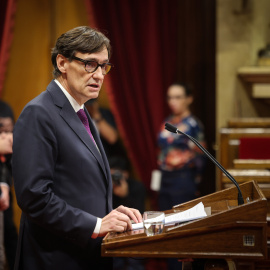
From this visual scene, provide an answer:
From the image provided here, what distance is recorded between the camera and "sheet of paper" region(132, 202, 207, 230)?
1799mm

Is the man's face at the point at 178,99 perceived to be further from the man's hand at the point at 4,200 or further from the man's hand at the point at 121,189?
the man's hand at the point at 4,200

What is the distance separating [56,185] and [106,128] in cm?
313

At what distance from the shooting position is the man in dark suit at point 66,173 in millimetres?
1796

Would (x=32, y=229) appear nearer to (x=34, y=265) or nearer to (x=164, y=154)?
(x=34, y=265)

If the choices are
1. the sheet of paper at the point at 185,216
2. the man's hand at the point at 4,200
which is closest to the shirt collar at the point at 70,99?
the sheet of paper at the point at 185,216

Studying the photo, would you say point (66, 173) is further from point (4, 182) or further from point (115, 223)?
point (4, 182)

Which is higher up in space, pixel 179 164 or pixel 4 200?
pixel 4 200

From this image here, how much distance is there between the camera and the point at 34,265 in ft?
6.23

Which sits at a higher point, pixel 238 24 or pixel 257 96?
pixel 238 24

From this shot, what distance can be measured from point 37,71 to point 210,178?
79.1 inches

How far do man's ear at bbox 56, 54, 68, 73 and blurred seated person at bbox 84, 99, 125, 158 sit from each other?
2.83m

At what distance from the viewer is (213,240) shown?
1684mm

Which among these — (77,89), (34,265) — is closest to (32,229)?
(34,265)

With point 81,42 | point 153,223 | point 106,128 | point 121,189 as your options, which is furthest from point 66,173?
point 106,128
